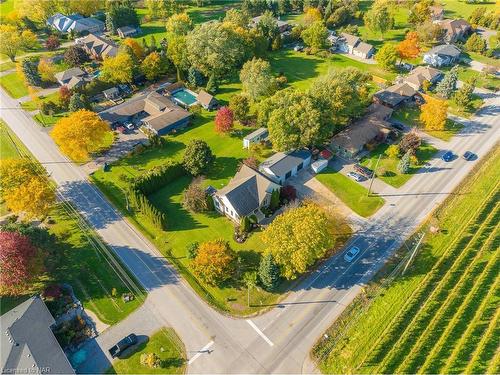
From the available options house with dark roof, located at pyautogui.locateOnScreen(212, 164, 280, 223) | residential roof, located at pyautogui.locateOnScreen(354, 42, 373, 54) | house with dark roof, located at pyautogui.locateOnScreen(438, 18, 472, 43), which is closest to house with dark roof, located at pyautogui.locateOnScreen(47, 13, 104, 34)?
residential roof, located at pyautogui.locateOnScreen(354, 42, 373, 54)

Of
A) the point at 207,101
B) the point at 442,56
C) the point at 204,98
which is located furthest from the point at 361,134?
the point at 442,56

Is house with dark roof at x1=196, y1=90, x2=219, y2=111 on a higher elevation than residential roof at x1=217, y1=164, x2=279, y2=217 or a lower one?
higher

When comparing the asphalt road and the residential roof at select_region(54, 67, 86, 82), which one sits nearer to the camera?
the asphalt road

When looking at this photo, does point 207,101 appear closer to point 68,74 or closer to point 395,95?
point 68,74

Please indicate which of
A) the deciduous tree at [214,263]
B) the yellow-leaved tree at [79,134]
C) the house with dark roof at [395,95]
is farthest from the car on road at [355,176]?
the yellow-leaved tree at [79,134]

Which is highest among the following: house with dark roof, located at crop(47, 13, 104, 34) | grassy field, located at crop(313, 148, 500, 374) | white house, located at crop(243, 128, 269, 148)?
house with dark roof, located at crop(47, 13, 104, 34)

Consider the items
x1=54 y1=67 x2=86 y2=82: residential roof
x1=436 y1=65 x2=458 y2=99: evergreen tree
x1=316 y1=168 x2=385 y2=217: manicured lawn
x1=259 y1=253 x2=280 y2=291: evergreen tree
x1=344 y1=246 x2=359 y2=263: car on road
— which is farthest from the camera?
x1=54 y1=67 x2=86 y2=82: residential roof

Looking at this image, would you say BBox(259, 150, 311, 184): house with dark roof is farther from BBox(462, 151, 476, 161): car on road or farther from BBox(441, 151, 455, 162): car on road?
BBox(462, 151, 476, 161): car on road

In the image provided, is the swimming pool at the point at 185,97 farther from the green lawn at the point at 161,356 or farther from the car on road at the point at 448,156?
the car on road at the point at 448,156
